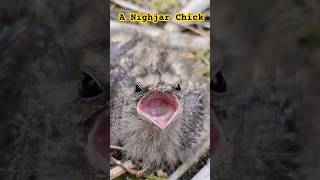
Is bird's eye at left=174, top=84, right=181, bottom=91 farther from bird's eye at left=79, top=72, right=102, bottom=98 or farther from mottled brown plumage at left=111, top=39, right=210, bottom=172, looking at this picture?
bird's eye at left=79, top=72, right=102, bottom=98

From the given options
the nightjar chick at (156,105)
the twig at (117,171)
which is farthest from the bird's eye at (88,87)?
the twig at (117,171)

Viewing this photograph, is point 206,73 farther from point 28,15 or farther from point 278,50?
point 28,15

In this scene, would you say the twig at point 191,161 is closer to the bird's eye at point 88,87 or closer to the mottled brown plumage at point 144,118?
the mottled brown plumage at point 144,118

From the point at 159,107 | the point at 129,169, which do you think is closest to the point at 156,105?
the point at 159,107

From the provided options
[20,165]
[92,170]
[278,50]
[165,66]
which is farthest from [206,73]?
[20,165]

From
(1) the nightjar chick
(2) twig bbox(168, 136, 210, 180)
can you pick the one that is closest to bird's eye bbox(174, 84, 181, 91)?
(1) the nightjar chick

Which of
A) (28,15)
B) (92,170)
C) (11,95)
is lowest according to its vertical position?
(92,170)

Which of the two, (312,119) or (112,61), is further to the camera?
(312,119)
